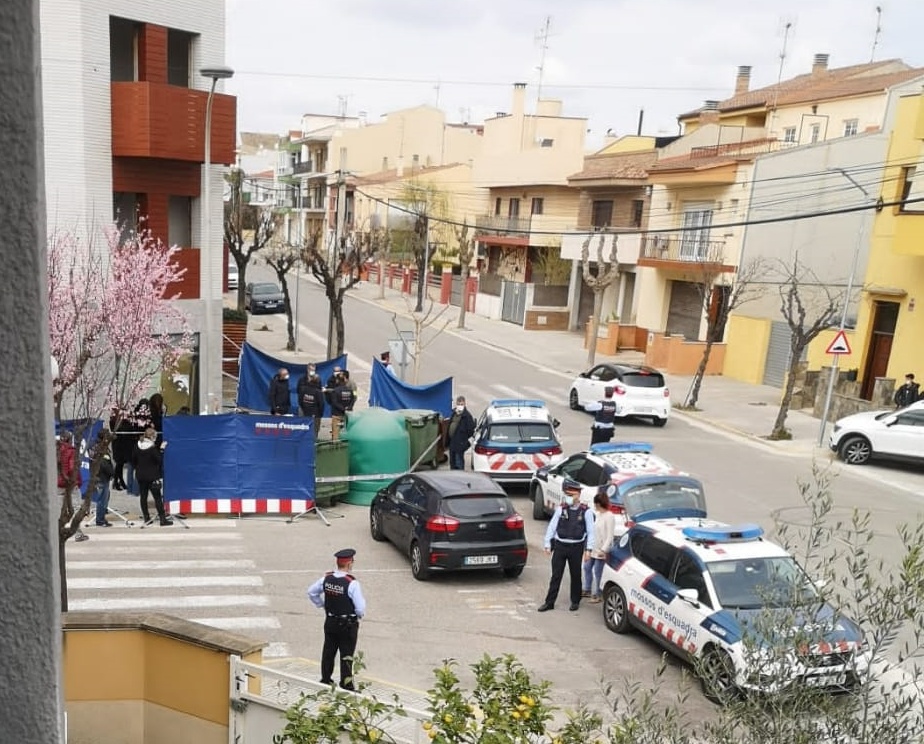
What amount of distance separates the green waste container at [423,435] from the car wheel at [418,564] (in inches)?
190

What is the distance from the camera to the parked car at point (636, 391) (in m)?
24.1

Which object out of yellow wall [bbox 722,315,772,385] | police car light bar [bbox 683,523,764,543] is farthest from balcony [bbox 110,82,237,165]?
yellow wall [bbox 722,315,772,385]

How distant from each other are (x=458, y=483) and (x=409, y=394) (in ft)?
27.2

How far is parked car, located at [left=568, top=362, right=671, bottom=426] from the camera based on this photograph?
24125 mm

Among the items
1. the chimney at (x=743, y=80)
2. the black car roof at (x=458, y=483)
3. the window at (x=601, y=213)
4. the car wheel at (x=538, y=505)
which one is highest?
the chimney at (x=743, y=80)

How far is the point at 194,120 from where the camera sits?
18.7 metres

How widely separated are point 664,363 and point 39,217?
33.5m

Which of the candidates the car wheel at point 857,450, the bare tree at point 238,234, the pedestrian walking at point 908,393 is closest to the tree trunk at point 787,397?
the car wheel at point 857,450

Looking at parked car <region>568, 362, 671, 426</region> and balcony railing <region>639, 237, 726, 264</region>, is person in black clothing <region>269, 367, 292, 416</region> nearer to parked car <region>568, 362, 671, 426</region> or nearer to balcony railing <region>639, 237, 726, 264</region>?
parked car <region>568, 362, 671, 426</region>

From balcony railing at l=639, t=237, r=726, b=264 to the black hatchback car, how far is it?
71.1ft

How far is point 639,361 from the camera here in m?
35.8

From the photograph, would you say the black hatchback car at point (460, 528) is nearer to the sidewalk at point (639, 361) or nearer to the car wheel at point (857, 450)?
the car wheel at point (857, 450)

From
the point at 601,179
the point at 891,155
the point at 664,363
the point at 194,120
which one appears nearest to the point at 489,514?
the point at 194,120

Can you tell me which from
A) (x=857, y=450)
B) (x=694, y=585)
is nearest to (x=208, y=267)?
(x=694, y=585)
